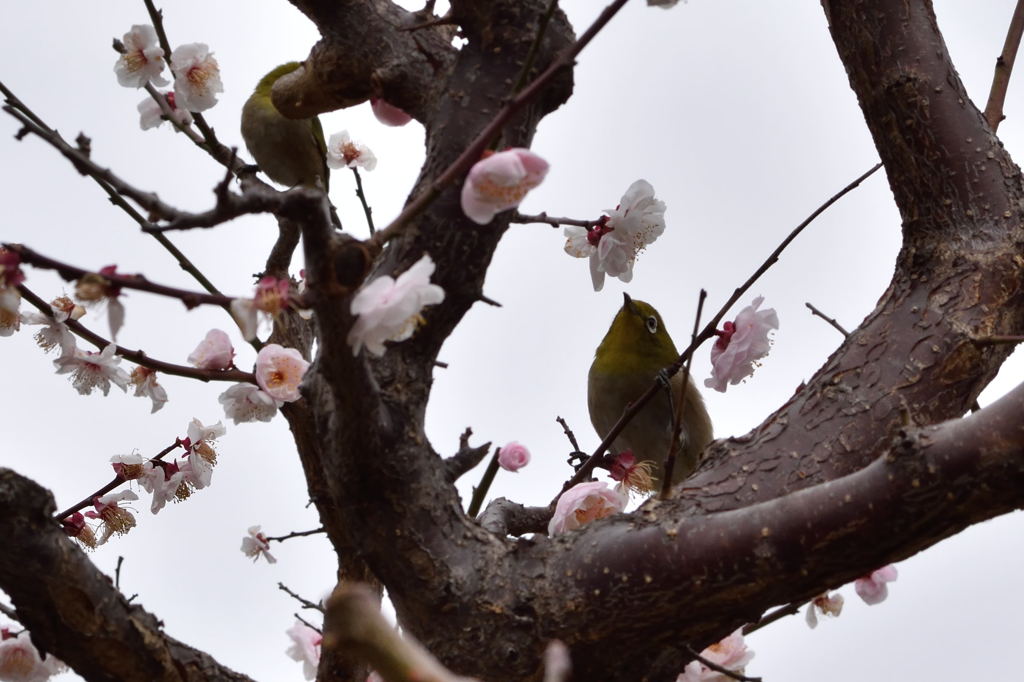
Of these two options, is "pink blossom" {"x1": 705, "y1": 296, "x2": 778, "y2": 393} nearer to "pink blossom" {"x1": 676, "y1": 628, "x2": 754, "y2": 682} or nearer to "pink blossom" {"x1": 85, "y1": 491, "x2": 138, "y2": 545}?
"pink blossom" {"x1": 676, "y1": 628, "x2": 754, "y2": 682}

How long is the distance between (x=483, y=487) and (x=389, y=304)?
41.8 inches

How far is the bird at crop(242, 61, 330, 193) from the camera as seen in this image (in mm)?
→ 4238

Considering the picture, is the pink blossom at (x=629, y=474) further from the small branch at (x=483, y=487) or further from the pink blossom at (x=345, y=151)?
the pink blossom at (x=345, y=151)

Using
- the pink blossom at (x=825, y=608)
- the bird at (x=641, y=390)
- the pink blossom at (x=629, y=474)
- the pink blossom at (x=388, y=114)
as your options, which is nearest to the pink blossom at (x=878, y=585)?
the pink blossom at (x=825, y=608)

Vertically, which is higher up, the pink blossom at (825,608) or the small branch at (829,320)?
the small branch at (829,320)

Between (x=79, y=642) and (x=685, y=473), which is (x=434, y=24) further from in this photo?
(x=685, y=473)

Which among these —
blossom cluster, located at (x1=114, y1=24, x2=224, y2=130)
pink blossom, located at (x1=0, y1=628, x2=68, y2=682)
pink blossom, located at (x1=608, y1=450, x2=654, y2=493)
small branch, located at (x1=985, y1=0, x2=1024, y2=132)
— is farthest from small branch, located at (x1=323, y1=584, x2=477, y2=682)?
small branch, located at (x1=985, y1=0, x2=1024, y2=132)

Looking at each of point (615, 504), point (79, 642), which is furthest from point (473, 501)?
point (79, 642)

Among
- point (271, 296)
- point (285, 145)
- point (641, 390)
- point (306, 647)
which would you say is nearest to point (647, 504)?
point (271, 296)

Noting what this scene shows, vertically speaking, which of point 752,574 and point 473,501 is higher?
point 473,501

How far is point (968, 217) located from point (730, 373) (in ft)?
1.81

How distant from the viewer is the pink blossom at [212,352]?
6.28ft

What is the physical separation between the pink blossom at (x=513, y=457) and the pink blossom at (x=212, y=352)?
2.06 ft

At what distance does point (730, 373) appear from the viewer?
2.10 metres
